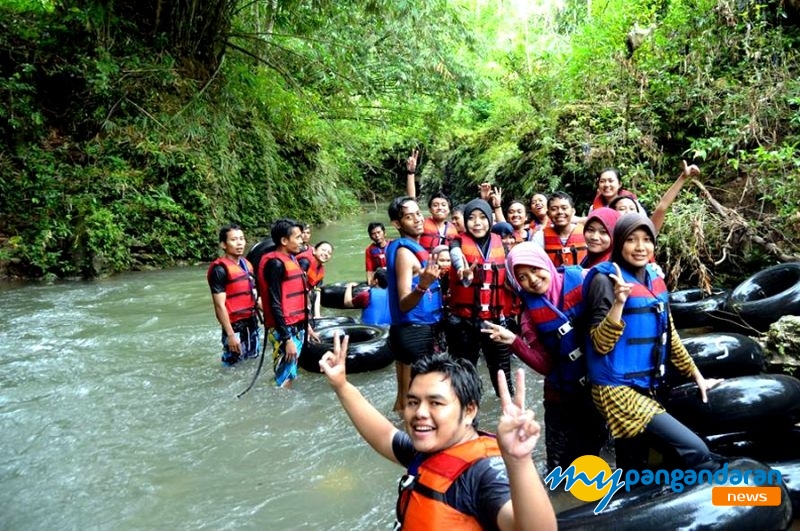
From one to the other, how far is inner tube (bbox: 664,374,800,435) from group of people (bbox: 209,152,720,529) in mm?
168

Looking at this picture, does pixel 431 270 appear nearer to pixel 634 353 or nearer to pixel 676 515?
pixel 634 353

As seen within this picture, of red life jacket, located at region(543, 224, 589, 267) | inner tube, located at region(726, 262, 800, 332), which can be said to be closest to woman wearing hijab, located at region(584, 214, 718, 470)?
red life jacket, located at region(543, 224, 589, 267)

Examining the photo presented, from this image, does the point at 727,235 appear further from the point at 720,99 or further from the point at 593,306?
the point at 593,306

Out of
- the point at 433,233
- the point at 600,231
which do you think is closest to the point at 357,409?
the point at 600,231

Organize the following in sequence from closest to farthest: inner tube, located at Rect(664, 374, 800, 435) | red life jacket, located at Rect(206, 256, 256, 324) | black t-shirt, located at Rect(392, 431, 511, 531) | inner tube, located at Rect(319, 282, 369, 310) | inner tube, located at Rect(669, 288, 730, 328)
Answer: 1. black t-shirt, located at Rect(392, 431, 511, 531)
2. inner tube, located at Rect(664, 374, 800, 435)
3. red life jacket, located at Rect(206, 256, 256, 324)
4. inner tube, located at Rect(669, 288, 730, 328)
5. inner tube, located at Rect(319, 282, 369, 310)

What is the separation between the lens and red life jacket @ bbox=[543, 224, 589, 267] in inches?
212

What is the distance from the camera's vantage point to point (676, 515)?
7.72 feet

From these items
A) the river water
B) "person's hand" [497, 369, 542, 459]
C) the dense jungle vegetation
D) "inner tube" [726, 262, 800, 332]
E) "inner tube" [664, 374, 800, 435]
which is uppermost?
the dense jungle vegetation

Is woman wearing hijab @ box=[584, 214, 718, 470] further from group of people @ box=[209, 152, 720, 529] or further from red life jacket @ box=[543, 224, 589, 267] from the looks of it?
red life jacket @ box=[543, 224, 589, 267]

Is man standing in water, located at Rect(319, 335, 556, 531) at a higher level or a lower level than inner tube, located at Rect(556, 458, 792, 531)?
higher

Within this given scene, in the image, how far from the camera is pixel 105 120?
1144 centimetres

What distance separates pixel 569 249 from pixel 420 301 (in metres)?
2.17

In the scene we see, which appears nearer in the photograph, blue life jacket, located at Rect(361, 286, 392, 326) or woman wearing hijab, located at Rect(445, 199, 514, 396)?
woman wearing hijab, located at Rect(445, 199, 514, 396)

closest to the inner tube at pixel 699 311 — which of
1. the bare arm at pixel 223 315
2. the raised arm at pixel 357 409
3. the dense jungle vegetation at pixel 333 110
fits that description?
the dense jungle vegetation at pixel 333 110
